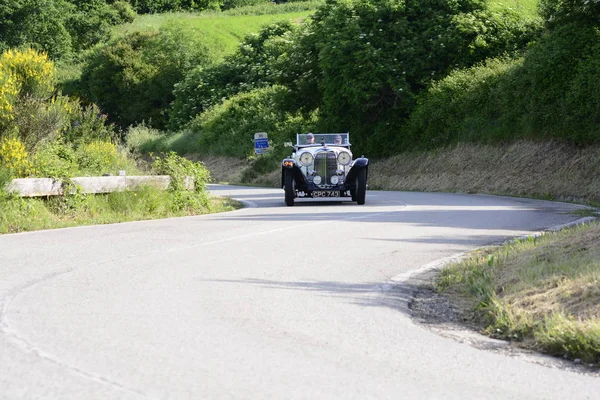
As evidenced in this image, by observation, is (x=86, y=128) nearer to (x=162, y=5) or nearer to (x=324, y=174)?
(x=324, y=174)

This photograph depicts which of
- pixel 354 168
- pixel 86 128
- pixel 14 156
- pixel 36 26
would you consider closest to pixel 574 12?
pixel 354 168

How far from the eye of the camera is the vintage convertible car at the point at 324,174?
23.5 meters

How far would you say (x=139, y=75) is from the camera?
242 feet

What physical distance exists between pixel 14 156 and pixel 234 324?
10.9 meters

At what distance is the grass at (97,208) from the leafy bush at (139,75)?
5300 cm

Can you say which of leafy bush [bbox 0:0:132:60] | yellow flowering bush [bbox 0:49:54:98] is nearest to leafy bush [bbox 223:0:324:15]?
leafy bush [bbox 0:0:132:60]

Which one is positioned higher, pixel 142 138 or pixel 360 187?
pixel 142 138

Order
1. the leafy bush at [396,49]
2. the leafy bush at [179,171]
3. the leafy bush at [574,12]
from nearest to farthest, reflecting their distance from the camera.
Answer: the leafy bush at [179,171] → the leafy bush at [574,12] → the leafy bush at [396,49]

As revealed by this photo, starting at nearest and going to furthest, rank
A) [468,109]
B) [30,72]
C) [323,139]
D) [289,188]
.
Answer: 1. [30,72]
2. [289,188]
3. [323,139]
4. [468,109]

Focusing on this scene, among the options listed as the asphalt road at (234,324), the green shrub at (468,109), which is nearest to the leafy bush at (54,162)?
the asphalt road at (234,324)

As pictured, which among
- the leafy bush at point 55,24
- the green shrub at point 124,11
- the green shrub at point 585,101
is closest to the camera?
the green shrub at point 585,101

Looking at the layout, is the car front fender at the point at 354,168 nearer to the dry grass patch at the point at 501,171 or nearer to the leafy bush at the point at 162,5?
the dry grass patch at the point at 501,171

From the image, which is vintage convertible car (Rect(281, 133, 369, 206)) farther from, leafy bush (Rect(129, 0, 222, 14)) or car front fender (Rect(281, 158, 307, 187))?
leafy bush (Rect(129, 0, 222, 14))

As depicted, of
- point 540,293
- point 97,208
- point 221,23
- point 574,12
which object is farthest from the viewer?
point 221,23
